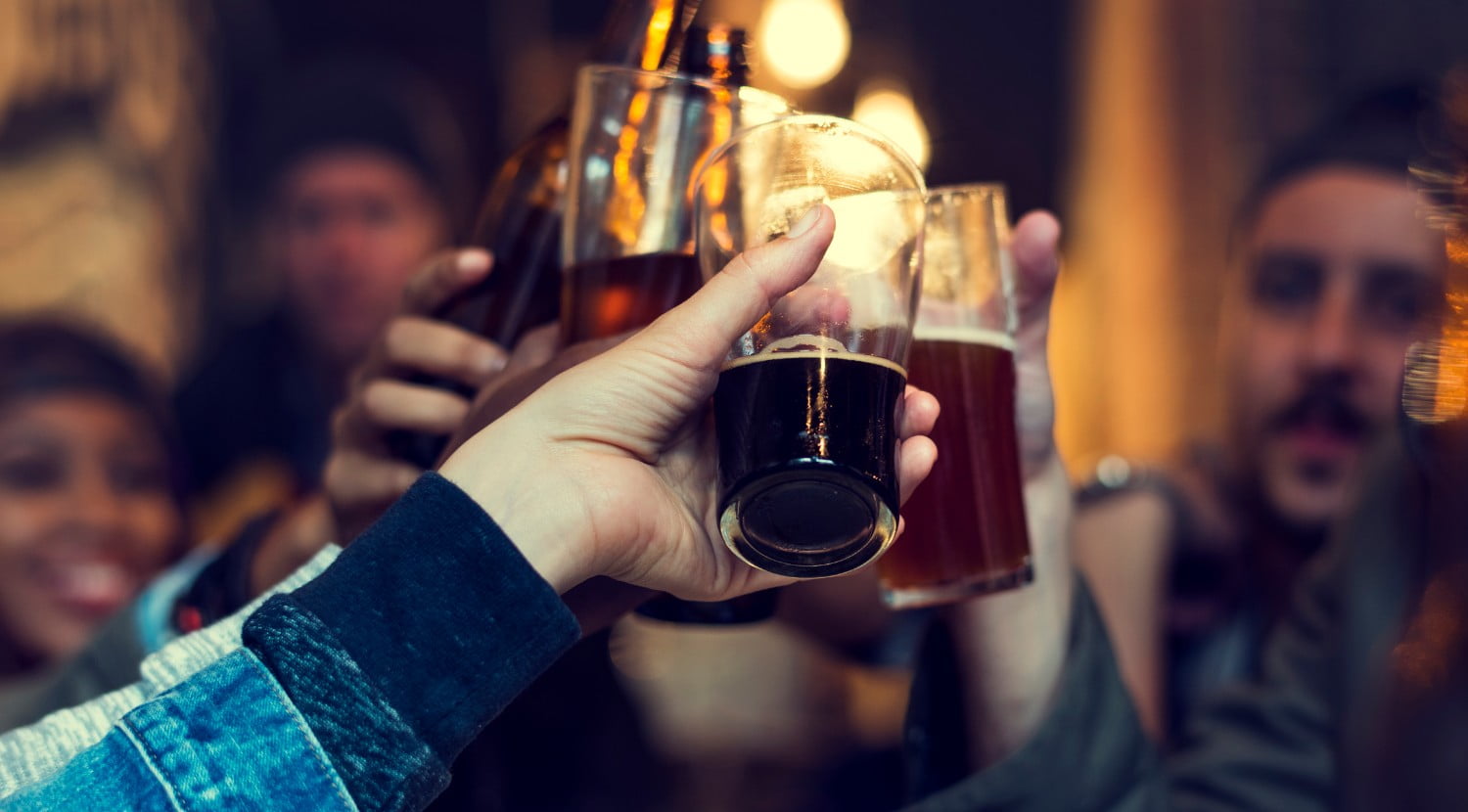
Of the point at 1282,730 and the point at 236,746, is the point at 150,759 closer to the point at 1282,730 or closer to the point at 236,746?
the point at 236,746

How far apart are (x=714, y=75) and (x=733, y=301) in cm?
37

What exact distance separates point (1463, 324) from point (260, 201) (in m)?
3.55

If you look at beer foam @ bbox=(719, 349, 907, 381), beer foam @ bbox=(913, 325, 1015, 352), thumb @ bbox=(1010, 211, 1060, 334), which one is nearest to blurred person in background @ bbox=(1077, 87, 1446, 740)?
thumb @ bbox=(1010, 211, 1060, 334)

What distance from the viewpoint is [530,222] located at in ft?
3.84

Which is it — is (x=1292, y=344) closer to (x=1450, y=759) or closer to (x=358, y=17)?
(x=1450, y=759)

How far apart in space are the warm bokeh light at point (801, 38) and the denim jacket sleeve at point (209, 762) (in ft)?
10.5

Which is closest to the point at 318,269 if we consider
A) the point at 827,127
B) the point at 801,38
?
the point at 801,38

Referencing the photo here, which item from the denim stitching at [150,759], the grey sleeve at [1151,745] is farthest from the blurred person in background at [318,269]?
the denim stitching at [150,759]

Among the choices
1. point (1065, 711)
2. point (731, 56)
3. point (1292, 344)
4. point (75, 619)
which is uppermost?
point (731, 56)

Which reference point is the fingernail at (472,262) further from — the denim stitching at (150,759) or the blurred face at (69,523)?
the blurred face at (69,523)

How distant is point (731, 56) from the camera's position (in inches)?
38.8

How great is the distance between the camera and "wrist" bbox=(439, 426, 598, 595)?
25.9 inches

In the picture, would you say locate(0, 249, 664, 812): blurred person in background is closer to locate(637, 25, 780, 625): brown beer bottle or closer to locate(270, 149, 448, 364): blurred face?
locate(637, 25, 780, 625): brown beer bottle

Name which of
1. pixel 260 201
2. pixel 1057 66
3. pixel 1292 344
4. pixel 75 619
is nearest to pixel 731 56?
pixel 1292 344
